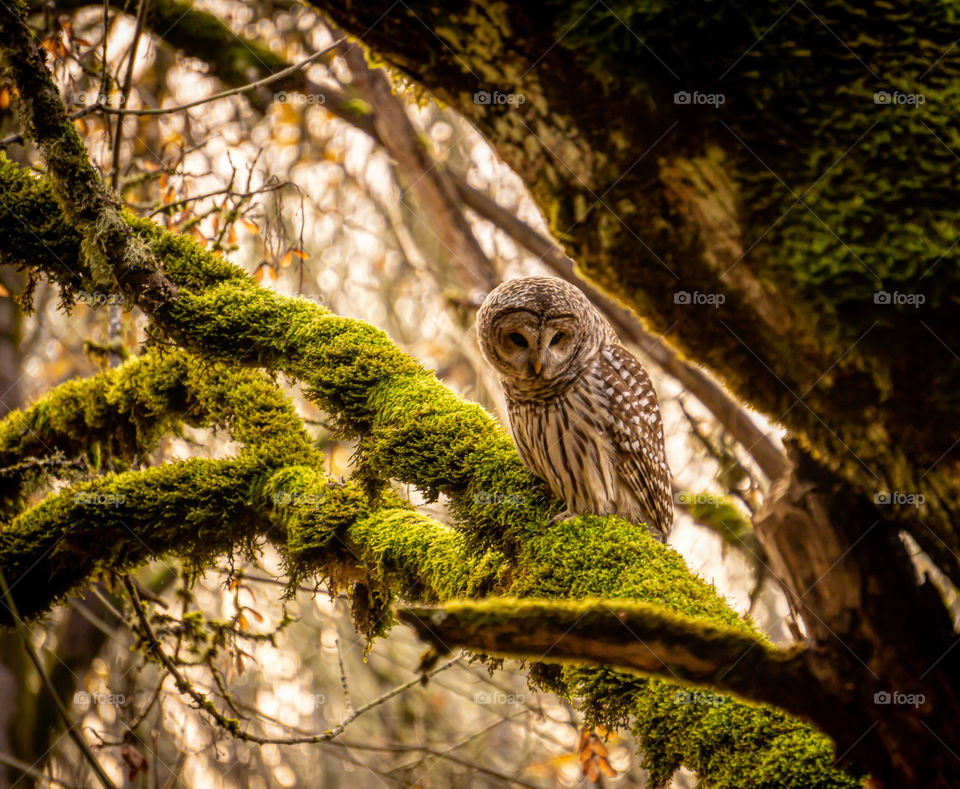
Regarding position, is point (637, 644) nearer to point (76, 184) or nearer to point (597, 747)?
point (76, 184)

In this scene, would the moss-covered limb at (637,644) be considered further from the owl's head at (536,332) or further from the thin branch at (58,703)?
the owl's head at (536,332)

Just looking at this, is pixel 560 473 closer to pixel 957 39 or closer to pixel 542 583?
pixel 542 583

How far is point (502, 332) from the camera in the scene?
14.1 feet

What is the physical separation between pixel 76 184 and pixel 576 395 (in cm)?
281

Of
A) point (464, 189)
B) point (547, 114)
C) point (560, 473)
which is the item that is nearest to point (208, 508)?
point (560, 473)

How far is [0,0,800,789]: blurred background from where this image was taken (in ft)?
17.9

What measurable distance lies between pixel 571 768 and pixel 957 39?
1141 centimetres
